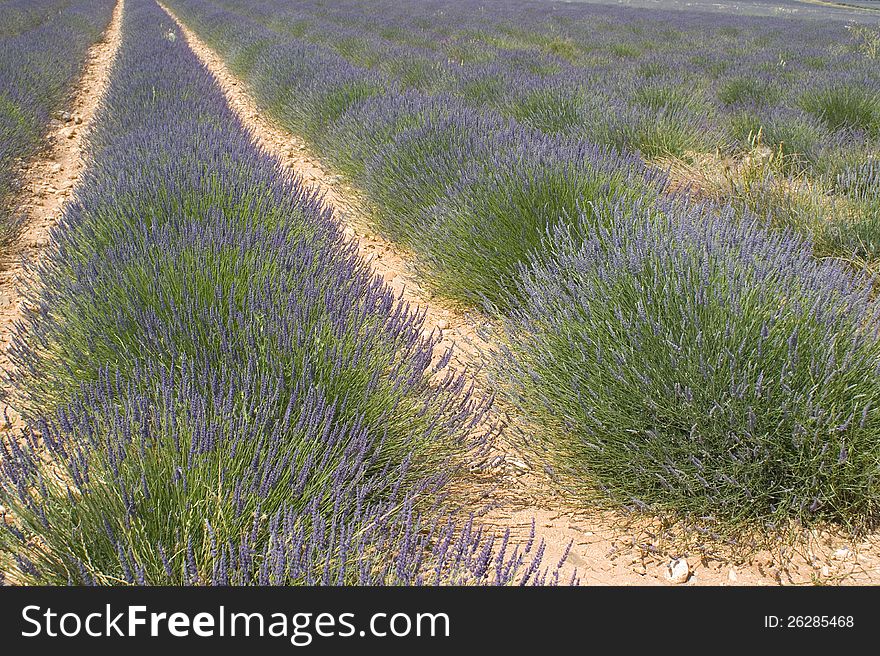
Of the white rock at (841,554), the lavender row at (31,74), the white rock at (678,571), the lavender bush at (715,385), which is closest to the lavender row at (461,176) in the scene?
the lavender bush at (715,385)

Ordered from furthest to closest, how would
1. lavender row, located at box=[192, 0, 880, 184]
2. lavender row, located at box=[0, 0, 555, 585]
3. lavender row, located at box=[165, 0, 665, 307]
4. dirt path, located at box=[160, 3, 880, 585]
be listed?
lavender row, located at box=[192, 0, 880, 184] → lavender row, located at box=[165, 0, 665, 307] → dirt path, located at box=[160, 3, 880, 585] → lavender row, located at box=[0, 0, 555, 585]

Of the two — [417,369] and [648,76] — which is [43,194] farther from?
[648,76]

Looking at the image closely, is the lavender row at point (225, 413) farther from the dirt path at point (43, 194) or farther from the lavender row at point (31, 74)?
the lavender row at point (31, 74)

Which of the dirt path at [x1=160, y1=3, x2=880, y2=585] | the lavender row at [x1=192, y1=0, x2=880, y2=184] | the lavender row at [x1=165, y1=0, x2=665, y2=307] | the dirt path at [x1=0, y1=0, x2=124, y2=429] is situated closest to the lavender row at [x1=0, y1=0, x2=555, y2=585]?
the dirt path at [x1=160, y1=3, x2=880, y2=585]

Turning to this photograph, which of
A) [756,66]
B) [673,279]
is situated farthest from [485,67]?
[673,279]

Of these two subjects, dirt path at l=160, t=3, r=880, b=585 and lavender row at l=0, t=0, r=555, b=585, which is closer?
lavender row at l=0, t=0, r=555, b=585

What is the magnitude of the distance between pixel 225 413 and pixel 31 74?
30.5ft

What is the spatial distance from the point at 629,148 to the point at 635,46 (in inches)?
364

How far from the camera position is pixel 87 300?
2338 mm

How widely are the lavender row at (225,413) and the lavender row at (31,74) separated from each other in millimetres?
2519

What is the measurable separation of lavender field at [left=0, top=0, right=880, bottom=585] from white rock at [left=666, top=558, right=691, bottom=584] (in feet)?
0.46

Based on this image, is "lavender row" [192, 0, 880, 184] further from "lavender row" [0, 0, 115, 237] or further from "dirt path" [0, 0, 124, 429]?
"lavender row" [0, 0, 115, 237]

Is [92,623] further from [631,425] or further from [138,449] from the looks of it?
[631,425]

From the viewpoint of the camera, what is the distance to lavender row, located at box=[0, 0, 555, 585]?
4.72 feet
